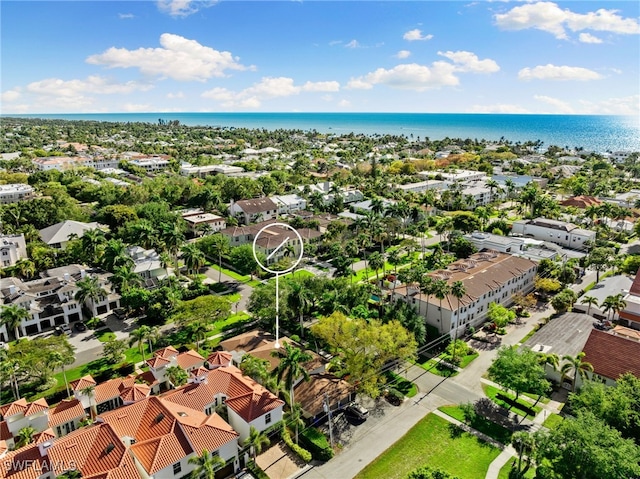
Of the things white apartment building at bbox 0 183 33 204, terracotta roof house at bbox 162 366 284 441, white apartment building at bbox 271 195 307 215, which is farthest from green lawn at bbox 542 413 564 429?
white apartment building at bbox 0 183 33 204

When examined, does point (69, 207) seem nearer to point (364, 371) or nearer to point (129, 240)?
point (129, 240)

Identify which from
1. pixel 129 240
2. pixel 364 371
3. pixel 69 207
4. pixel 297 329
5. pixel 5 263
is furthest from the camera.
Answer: pixel 69 207

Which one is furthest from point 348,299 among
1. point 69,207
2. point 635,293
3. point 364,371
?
point 69,207

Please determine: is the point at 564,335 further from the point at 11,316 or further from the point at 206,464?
the point at 11,316

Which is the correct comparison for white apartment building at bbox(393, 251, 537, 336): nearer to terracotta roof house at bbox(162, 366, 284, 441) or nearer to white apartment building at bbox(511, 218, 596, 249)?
terracotta roof house at bbox(162, 366, 284, 441)

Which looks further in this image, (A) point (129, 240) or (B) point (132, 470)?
(A) point (129, 240)

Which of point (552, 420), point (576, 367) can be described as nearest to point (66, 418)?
point (552, 420)
